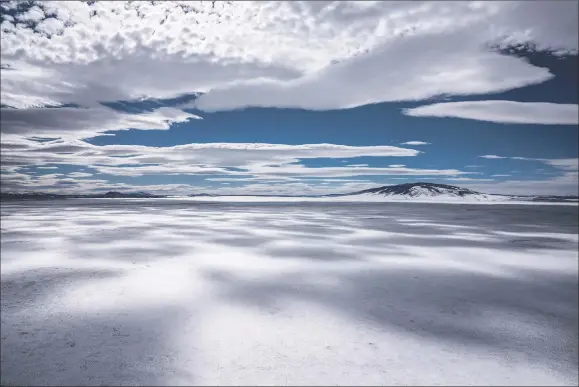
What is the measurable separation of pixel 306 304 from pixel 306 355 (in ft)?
6.21

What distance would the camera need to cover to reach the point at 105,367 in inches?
163

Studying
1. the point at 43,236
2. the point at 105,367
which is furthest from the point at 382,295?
the point at 43,236

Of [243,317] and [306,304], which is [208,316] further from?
[306,304]

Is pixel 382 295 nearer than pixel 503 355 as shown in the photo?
No

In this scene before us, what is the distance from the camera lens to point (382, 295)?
22.6 feet

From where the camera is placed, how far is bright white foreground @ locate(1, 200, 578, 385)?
13.5 feet

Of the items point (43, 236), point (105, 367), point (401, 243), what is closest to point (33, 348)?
point (105, 367)

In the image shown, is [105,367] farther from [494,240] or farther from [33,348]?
[494,240]

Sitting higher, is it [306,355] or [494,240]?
[306,355]

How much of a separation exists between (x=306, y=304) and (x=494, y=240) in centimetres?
1147

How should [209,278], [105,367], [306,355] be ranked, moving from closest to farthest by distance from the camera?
[105,367] < [306,355] < [209,278]

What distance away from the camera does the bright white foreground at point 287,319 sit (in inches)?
162

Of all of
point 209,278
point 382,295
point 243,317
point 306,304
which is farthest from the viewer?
point 209,278

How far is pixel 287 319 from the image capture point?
5609 mm
